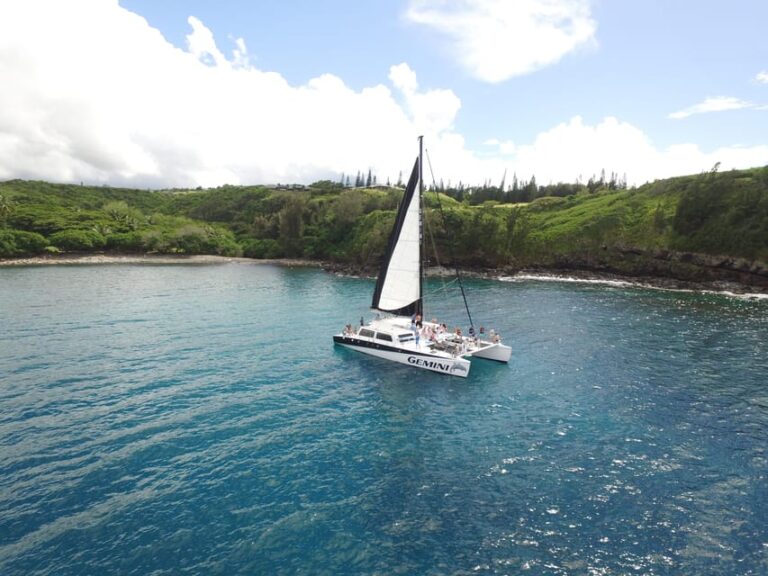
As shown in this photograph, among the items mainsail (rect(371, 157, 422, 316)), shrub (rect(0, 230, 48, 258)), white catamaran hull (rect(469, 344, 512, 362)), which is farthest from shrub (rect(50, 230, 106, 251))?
white catamaran hull (rect(469, 344, 512, 362))

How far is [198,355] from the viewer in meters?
42.9

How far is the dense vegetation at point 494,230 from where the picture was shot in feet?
344

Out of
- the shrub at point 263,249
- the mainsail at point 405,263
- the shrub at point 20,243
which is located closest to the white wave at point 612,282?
the mainsail at point 405,263

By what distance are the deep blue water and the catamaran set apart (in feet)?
6.10

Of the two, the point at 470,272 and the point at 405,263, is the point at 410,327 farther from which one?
the point at 470,272

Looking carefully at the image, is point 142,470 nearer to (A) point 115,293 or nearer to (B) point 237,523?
(B) point 237,523

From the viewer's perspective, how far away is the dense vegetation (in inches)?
4129

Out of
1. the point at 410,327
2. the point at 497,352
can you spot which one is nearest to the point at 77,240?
the point at 410,327

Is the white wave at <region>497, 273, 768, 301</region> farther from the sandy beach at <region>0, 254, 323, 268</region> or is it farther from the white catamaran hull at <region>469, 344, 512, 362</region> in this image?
the sandy beach at <region>0, 254, 323, 268</region>

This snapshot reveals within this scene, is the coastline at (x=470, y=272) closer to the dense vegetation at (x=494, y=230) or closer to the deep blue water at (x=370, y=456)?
the dense vegetation at (x=494, y=230)

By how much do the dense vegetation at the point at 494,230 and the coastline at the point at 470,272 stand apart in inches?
223

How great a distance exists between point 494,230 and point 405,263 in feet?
294

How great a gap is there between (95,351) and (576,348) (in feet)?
176

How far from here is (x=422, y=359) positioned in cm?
4075
